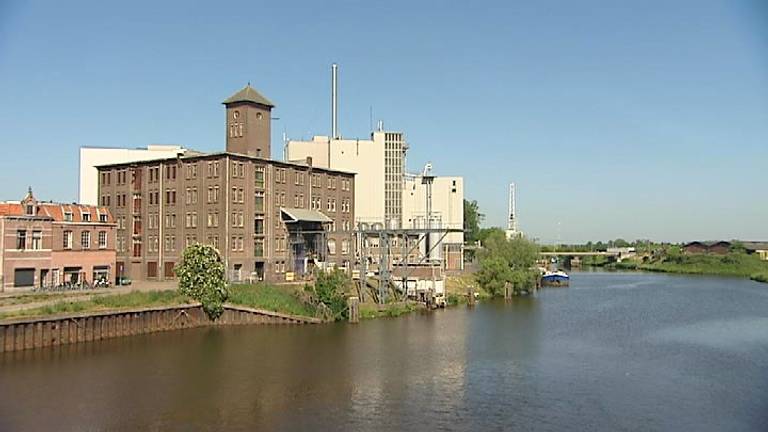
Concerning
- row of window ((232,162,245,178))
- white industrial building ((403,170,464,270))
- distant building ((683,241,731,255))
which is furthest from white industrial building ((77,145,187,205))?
distant building ((683,241,731,255))

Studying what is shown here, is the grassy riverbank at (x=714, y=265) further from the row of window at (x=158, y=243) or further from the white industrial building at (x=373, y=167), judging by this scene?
the row of window at (x=158, y=243)

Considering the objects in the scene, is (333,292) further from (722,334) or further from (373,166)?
(373,166)

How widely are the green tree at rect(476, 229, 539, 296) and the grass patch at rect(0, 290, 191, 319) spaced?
37149 millimetres

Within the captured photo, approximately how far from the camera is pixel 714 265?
5226 inches

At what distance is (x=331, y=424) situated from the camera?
25.1 metres

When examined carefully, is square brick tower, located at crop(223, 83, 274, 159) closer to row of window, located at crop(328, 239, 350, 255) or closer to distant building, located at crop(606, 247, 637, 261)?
row of window, located at crop(328, 239, 350, 255)

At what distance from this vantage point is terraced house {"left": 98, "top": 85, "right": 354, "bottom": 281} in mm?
59875

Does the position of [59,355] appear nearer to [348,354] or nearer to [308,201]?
[348,354]

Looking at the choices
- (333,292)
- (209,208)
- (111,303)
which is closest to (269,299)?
(333,292)

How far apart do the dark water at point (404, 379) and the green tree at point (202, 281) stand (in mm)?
2075

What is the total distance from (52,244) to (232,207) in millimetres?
13971

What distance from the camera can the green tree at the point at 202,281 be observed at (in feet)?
156

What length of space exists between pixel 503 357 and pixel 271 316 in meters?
17.7

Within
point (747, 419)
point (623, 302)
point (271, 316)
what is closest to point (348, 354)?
point (271, 316)
